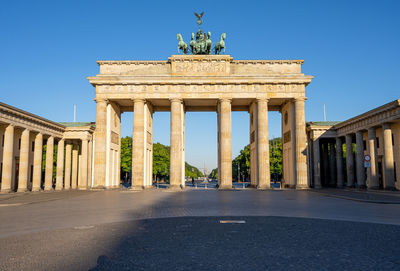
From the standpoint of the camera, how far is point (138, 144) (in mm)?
44688

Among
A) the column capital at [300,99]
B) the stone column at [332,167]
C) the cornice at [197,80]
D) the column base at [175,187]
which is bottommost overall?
the column base at [175,187]

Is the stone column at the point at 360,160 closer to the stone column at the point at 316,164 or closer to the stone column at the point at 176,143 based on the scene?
the stone column at the point at 316,164

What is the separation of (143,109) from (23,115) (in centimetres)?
1484

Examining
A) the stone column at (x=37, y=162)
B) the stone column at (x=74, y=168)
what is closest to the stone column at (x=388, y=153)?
the stone column at (x=37, y=162)

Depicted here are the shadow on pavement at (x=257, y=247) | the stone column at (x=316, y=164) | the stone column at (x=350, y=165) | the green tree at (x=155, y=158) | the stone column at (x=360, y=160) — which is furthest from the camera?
the green tree at (x=155, y=158)

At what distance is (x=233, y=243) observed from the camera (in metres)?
8.73

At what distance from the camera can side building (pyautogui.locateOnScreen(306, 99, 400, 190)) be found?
35.2 m

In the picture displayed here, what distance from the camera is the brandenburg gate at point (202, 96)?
4409 centimetres

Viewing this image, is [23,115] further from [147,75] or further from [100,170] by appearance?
[147,75]

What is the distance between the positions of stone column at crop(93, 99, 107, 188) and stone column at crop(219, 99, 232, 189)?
52.4 feet

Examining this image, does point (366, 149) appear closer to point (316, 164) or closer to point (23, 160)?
point (316, 164)

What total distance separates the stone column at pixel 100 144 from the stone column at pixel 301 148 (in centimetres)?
2607

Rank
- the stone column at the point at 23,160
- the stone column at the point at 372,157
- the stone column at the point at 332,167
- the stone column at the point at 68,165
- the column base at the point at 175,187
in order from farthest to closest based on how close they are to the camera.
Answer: the stone column at the point at 332,167, the stone column at the point at 68,165, the column base at the point at 175,187, the stone column at the point at 372,157, the stone column at the point at 23,160

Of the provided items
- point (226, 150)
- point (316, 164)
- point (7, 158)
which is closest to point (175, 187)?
point (226, 150)
